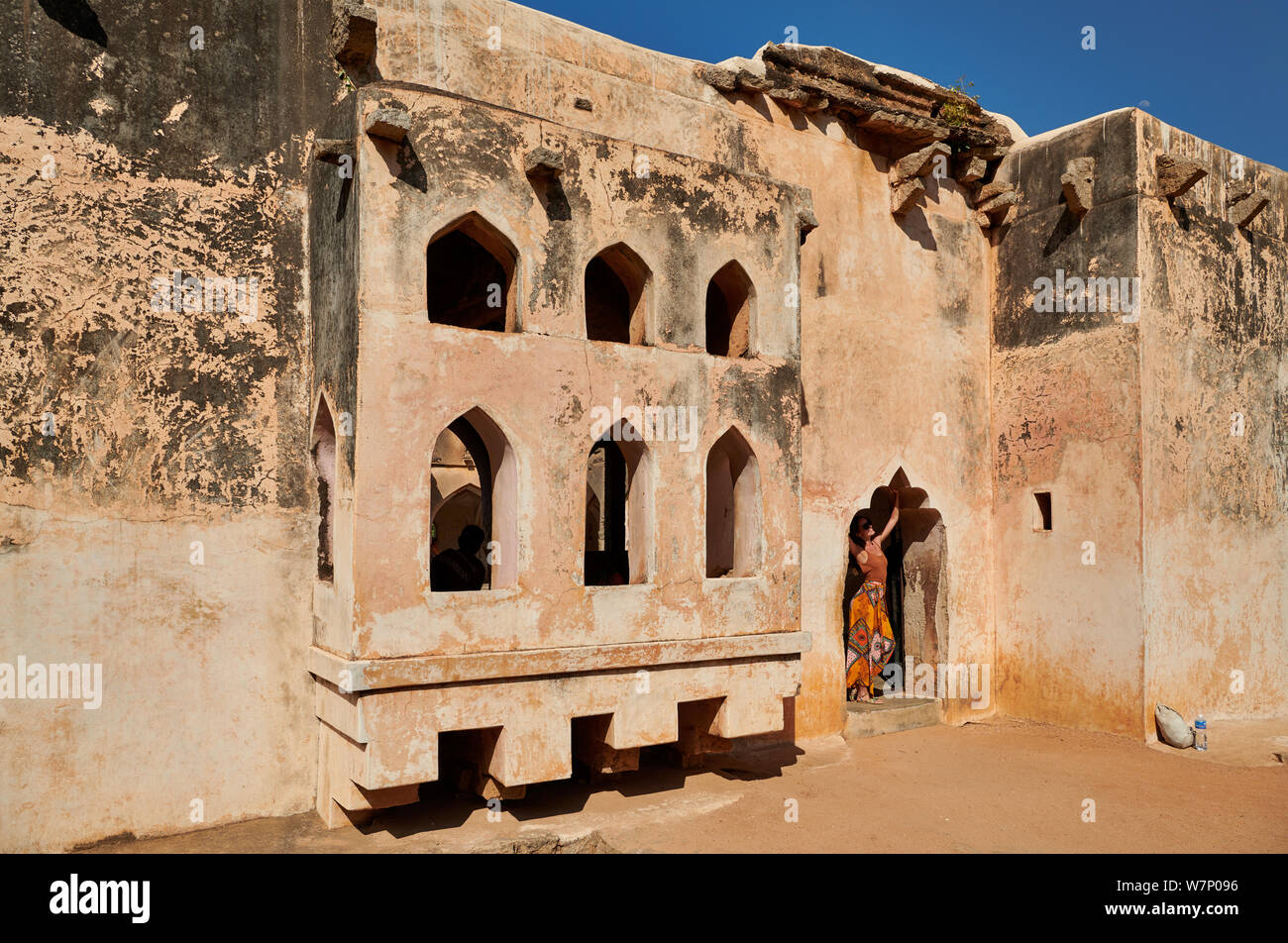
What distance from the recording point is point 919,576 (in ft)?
29.5

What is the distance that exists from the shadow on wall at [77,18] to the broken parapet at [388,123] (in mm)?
1676

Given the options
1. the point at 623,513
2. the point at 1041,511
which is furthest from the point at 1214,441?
the point at 623,513

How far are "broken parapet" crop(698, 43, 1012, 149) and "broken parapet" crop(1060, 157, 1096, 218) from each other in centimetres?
94

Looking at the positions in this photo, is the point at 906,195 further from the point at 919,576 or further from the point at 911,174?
the point at 919,576

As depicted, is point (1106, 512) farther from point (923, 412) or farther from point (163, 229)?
point (163, 229)

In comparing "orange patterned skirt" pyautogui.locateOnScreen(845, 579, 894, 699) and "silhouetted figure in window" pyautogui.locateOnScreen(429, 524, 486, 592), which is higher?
"silhouetted figure in window" pyautogui.locateOnScreen(429, 524, 486, 592)

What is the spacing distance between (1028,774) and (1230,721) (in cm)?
289

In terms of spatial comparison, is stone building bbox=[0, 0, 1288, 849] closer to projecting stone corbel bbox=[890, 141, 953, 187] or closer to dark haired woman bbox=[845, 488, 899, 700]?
dark haired woman bbox=[845, 488, 899, 700]

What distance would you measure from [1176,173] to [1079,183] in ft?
2.54

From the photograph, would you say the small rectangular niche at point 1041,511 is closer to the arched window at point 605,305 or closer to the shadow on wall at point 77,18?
the arched window at point 605,305

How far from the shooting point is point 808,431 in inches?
312

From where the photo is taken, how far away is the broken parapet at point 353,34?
18.8 feet

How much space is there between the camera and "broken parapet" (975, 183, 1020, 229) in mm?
9055

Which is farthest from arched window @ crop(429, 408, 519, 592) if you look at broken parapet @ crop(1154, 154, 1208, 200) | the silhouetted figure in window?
broken parapet @ crop(1154, 154, 1208, 200)
